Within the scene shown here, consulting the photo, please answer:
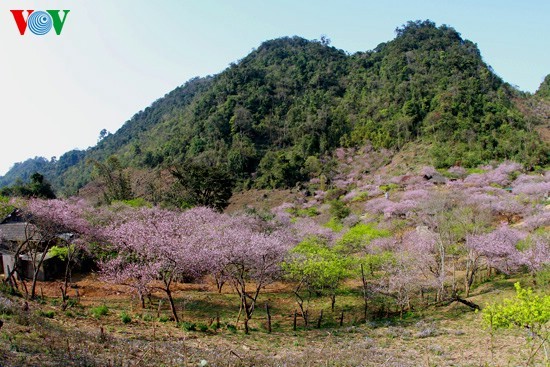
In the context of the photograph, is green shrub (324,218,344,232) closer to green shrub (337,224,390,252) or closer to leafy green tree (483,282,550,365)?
green shrub (337,224,390,252)

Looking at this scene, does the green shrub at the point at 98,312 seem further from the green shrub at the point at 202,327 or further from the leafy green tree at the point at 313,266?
the leafy green tree at the point at 313,266

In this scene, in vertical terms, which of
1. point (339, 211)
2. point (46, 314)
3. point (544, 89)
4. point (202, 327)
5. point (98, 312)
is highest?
point (544, 89)

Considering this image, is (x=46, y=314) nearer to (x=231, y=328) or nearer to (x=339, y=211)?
(x=231, y=328)

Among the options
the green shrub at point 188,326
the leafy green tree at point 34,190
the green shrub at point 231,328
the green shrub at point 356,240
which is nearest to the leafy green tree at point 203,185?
the green shrub at point 356,240

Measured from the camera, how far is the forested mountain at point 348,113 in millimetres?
61844

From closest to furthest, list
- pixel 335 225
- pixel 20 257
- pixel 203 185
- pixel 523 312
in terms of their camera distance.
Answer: pixel 523 312
pixel 20 257
pixel 335 225
pixel 203 185

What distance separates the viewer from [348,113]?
271ft

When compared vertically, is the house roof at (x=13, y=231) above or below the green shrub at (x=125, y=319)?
above

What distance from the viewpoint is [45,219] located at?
19.7 metres

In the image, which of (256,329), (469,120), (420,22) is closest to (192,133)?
(469,120)

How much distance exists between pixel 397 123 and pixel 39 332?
66.7m

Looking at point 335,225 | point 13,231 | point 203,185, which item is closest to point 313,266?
point 335,225

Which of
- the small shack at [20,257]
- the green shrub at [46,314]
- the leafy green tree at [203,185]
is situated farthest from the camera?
the leafy green tree at [203,185]

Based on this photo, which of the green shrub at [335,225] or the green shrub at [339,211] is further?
the green shrub at [339,211]
